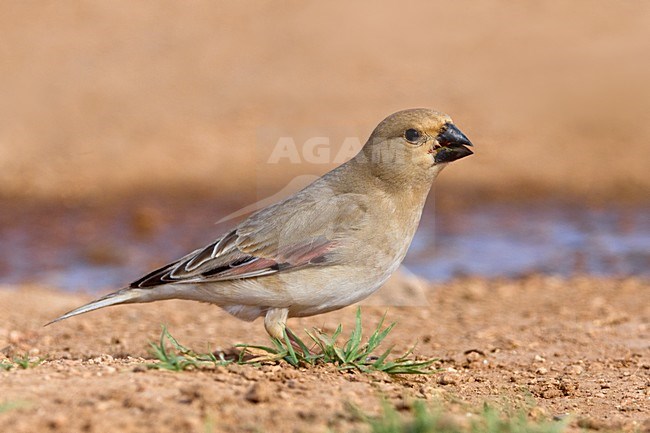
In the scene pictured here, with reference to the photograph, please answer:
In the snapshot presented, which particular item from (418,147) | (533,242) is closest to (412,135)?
(418,147)

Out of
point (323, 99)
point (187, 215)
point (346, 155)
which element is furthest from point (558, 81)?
point (187, 215)

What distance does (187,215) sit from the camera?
1420 centimetres

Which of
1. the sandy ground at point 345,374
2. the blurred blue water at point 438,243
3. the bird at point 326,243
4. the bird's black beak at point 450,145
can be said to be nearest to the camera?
the sandy ground at point 345,374

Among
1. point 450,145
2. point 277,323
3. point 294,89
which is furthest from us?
point 294,89

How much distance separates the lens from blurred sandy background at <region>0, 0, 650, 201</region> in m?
16.2

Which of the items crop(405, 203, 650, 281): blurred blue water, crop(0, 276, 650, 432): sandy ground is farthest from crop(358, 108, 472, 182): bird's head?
crop(405, 203, 650, 281): blurred blue water

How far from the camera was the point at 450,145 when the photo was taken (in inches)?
259

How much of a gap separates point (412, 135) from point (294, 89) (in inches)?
538

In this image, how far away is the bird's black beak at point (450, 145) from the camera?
21.4 ft

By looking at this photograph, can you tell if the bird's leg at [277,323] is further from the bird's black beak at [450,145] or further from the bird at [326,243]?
the bird's black beak at [450,145]

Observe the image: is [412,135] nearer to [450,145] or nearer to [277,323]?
[450,145]

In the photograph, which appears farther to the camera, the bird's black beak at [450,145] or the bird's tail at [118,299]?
the bird's black beak at [450,145]

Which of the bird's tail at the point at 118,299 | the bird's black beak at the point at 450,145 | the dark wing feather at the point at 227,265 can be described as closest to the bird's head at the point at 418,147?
the bird's black beak at the point at 450,145

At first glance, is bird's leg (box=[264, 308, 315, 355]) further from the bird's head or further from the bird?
the bird's head
